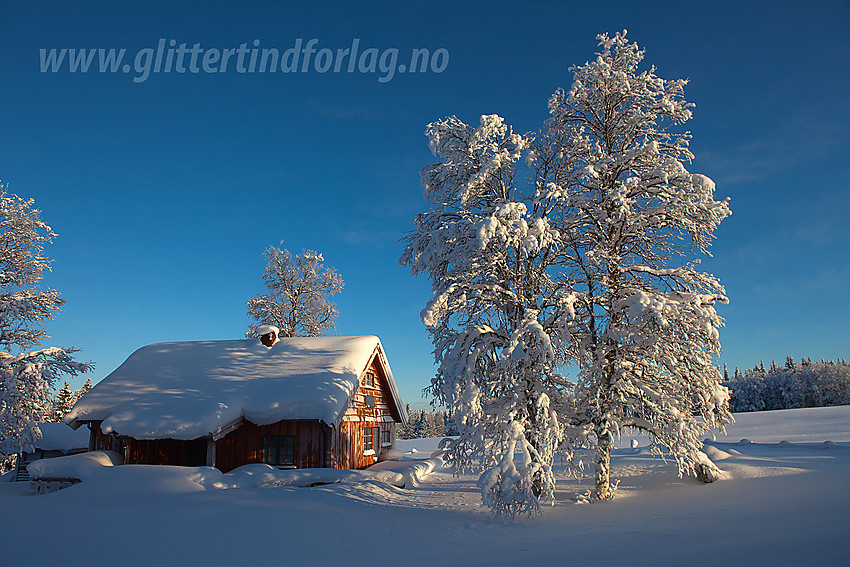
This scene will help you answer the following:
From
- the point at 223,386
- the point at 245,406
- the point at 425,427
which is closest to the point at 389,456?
the point at 245,406

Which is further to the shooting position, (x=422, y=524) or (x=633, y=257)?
(x=633, y=257)

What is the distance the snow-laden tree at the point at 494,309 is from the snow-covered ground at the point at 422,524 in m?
1.53

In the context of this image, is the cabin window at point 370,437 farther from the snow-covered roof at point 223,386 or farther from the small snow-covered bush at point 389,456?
the snow-covered roof at point 223,386

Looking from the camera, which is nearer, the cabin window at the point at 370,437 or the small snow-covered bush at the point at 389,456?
the cabin window at the point at 370,437

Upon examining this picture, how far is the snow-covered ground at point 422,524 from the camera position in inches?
295

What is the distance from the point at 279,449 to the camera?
19.3 meters

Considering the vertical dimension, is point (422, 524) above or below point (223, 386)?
below

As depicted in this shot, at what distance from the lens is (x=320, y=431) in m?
19.1

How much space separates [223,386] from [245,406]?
2127mm

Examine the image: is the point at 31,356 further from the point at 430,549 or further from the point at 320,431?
the point at 430,549

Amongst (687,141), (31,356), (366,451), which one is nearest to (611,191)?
(687,141)

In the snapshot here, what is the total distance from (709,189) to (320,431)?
51.1ft

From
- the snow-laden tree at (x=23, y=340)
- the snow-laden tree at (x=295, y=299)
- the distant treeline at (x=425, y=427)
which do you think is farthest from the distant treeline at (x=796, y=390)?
the snow-laden tree at (x=23, y=340)

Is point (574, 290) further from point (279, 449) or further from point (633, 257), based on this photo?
point (279, 449)
